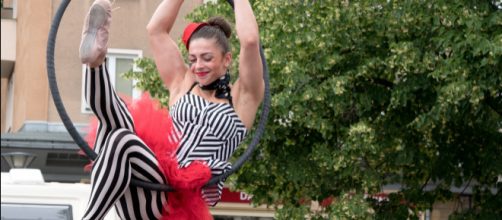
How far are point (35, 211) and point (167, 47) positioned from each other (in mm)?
3063

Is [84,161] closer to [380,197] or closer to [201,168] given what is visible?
[380,197]

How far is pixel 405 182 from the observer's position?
61.8 ft

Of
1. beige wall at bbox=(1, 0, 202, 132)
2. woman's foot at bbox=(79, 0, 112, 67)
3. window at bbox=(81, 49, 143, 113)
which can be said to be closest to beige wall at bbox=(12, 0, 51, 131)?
beige wall at bbox=(1, 0, 202, 132)

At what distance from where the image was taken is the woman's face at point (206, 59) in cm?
661

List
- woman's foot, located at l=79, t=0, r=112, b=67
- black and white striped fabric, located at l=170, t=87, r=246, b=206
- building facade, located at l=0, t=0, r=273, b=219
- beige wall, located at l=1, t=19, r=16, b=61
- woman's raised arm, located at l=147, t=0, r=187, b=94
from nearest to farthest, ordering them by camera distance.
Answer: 1. woman's foot, located at l=79, t=0, r=112, b=67
2. black and white striped fabric, located at l=170, t=87, r=246, b=206
3. woman's raised arm, located at l=147, t=0, r=187, b=94
4. building facade, located at l=0, t=0, r=273, b=219
5. beige wall, located at l=1, t=19, r=16, b=61

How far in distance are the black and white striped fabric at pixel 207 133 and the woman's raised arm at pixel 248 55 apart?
154 mm


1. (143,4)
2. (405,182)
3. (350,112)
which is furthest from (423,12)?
(143,4)

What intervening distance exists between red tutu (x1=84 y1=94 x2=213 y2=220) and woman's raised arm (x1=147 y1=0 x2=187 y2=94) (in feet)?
1.60

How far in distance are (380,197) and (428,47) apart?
133 inches

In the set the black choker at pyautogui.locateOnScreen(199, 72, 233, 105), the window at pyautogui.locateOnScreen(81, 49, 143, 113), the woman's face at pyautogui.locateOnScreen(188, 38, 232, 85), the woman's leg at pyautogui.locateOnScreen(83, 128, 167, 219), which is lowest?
the woman's leg at pyautogui.locateOnScreen(83, 128, 167, 219)

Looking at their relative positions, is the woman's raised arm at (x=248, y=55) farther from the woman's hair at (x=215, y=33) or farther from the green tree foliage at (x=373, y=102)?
the green tree foliage at (x=373, y=102)

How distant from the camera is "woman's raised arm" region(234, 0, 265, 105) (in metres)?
6.60

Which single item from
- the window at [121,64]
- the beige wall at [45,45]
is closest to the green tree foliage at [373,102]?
the beige wall at [45,45]

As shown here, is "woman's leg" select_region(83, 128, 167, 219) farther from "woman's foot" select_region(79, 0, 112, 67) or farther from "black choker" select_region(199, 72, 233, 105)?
"black choker" select_region(199, 72, 233, 105)
